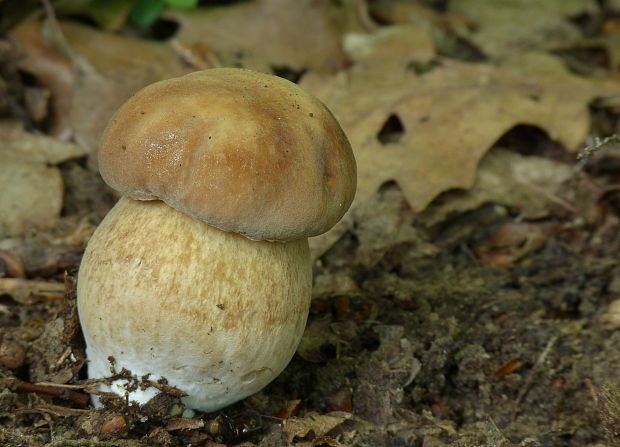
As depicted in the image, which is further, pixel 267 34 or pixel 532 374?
pixel 267 34

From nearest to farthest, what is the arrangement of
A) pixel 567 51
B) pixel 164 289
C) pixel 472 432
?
pixel 164 289
pixel 472 432
pixel 567 51

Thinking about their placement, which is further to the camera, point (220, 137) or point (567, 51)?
point (567, 51)

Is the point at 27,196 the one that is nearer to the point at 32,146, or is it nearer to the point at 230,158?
the point at 32,146

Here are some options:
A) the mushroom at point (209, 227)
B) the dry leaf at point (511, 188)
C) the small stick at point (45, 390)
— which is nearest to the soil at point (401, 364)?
the small stick at point (45, 390)

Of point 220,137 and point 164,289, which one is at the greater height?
point 220,137

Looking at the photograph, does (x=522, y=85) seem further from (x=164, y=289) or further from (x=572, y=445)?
(x=164, y=289)

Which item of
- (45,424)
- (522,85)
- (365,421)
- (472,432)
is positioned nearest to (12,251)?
(45,424)

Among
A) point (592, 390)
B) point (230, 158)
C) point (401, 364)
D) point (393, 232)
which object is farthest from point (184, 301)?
point (393, 232)
